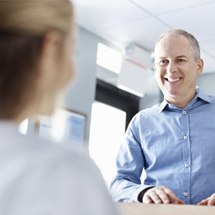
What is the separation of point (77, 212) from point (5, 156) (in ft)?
0.32

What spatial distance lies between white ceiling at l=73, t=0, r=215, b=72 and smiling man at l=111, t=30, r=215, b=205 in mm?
1228

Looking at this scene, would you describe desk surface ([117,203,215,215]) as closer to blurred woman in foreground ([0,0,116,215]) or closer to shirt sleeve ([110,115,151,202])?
shirt sleeve ([110,115,151,202])

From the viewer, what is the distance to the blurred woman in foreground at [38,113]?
460mm

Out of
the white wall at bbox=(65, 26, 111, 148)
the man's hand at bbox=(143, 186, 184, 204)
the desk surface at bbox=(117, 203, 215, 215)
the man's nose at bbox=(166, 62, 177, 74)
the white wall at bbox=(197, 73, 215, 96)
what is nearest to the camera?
the desk surface at bbox=(117, 203, 215, 215)

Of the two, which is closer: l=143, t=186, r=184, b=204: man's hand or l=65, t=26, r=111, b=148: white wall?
l=143, t=186, r=184, b=204: man's hand

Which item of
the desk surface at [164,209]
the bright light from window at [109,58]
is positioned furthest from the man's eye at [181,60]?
the bright light from window at [109,58]

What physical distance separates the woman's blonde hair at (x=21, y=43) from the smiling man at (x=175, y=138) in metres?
0.91

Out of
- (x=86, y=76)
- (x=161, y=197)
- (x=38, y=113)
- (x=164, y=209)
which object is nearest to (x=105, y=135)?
(x=86, y=76)

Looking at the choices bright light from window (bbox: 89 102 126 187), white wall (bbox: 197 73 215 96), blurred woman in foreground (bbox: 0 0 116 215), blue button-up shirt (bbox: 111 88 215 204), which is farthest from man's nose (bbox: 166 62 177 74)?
white wall (bbox: 197 73 215 96)

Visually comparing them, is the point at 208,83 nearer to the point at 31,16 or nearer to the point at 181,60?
the point at 181,60

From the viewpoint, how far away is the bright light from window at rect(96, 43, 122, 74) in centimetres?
367

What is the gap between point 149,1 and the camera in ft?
9.55

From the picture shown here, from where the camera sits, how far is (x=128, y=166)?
62.7 inches

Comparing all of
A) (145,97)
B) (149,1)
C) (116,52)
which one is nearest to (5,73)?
(149,1)
